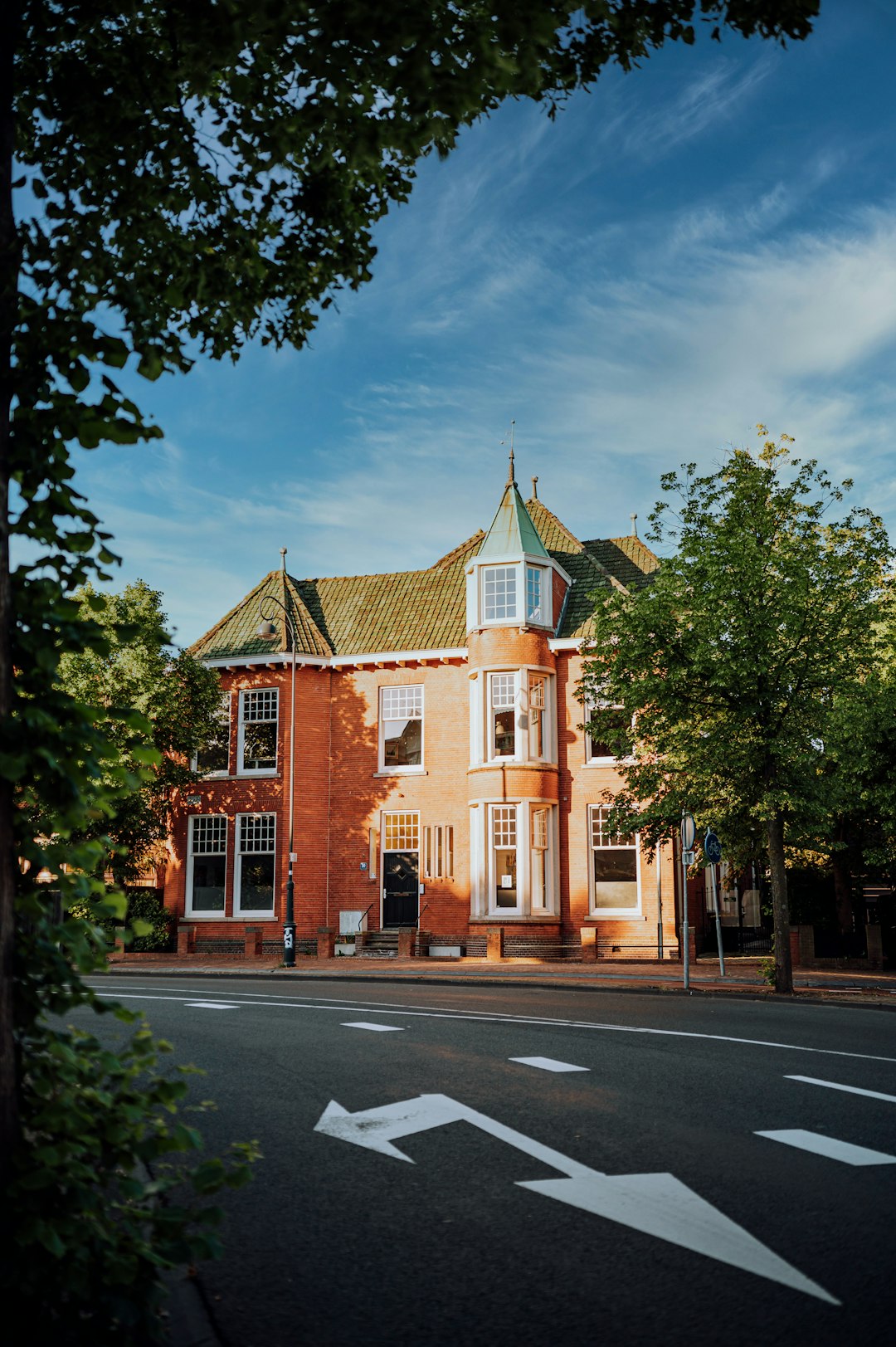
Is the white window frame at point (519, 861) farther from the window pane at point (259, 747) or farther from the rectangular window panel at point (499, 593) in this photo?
the window pane at point (259, 747)

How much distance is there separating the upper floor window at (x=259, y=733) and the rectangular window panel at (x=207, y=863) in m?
1.82

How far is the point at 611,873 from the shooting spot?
32.3 m

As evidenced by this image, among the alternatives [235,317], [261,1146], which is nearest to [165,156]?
[235,317]

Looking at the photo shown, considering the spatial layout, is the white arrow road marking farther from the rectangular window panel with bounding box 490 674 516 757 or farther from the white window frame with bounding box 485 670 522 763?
the rectangular window panel with bounding box 490 674 516 757

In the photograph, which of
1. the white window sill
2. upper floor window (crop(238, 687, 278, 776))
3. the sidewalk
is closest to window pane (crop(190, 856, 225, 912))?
upper floor window (crop(238, 687, 278, 776))

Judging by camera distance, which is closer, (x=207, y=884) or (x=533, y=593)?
(x=533, y=593)

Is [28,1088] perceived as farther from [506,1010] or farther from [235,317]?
[506,1010]

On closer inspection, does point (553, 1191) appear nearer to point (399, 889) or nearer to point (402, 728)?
point (399, 889)

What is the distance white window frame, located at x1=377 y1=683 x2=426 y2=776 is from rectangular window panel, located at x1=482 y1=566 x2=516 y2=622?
10.5ft

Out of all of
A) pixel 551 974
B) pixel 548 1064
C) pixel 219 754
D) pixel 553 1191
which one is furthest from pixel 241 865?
pixel 553 1191

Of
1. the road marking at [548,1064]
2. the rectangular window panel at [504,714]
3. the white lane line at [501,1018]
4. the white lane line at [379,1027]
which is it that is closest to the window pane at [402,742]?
the rectangular window panel at [504,714]

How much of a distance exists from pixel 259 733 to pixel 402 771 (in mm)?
4597

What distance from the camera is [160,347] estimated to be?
4203 mm

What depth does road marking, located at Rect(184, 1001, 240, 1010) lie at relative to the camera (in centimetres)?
1650
